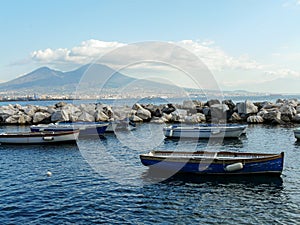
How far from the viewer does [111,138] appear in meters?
51.2

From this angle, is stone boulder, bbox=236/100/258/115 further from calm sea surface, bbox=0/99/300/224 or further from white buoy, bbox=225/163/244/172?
white buoy, bbox=225/163/244/172

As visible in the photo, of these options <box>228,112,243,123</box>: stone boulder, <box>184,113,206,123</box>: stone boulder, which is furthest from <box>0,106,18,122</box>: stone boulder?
<box>228,112,243,123</box>: stone boulder

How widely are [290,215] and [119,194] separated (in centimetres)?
1157

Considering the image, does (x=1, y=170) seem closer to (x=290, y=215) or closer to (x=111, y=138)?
Answer: (x=111, y=138)

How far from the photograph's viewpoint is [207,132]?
48469mm

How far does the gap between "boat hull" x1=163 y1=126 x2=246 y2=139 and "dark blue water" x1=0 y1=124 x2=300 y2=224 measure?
39.3 ft

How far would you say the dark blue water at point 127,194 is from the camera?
18.7 meters

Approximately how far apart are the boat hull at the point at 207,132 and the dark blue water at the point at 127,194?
1198 cm

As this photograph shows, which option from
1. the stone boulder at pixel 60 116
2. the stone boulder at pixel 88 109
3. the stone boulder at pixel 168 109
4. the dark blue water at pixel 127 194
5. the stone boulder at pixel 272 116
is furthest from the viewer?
the stone boulder at pixel 168 109

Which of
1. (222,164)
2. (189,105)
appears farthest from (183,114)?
(222,164)

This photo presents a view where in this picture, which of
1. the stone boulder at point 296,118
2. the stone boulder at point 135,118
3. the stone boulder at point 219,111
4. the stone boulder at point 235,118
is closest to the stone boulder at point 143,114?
the stone boulder at point 135,118

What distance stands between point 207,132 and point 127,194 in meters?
28.0

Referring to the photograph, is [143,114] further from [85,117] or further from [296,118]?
[296,118]

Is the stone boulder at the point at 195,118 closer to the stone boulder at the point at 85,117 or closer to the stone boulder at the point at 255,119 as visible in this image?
the stone boulder at the point at 255,119
